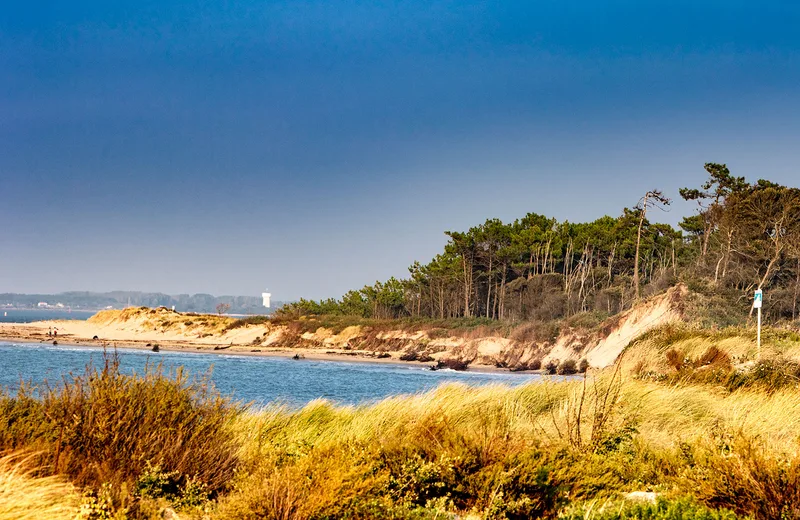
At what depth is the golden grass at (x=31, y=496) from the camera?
15.4 feet

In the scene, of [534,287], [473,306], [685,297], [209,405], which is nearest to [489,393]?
[209,405]

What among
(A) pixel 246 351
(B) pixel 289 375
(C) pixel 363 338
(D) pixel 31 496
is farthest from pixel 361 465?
(C) pixel 363 338

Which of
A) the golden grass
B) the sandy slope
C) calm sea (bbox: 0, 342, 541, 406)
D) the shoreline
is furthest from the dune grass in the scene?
the shoreline

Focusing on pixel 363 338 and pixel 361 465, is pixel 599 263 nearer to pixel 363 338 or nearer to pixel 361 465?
pixel 363 338

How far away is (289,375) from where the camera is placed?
Result: 34.8 metres

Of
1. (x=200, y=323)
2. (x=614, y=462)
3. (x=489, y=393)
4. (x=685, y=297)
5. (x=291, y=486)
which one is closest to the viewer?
(x=291, y=486)

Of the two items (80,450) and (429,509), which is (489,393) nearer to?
(429,509)

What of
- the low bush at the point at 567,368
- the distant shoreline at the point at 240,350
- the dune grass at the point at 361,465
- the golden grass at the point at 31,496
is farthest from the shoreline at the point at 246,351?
the golden grass at the point at 31,496

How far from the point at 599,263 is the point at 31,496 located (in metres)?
70.2

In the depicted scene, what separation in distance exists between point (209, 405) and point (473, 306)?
214ft

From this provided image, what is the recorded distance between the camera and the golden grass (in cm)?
469

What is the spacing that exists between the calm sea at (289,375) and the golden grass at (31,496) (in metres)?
15.6

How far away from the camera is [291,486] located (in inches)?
204

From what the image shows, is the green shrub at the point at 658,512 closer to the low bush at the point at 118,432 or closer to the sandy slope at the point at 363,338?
the low bush at the point at 118,432
